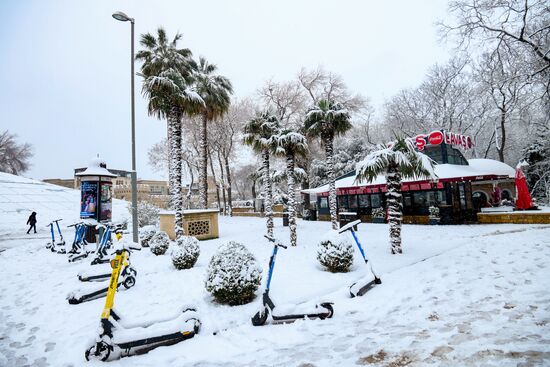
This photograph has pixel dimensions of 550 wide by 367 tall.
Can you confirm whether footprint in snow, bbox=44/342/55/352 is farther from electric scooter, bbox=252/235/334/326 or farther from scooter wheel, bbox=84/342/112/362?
electric scooter, bbox=252/235/334/326

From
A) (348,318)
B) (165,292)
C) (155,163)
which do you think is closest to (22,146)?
(155,163)

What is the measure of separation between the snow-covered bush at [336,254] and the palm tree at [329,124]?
5850 mm

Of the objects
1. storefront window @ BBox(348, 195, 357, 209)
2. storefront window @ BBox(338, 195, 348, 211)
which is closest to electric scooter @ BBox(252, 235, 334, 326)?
storefront window @ BBox(348, 195, 357, 209)

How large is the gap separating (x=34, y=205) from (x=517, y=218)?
43.5m

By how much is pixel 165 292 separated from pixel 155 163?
110 ft

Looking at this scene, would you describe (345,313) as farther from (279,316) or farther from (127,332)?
(127,332)

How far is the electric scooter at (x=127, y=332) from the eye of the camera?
143 inches

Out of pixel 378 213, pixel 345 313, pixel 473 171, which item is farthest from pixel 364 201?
pixel 345 313

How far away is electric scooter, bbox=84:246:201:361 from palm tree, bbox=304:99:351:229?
1021cm

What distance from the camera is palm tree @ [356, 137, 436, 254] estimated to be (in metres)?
8.99

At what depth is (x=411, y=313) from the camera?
4648 mm

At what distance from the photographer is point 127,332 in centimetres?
380

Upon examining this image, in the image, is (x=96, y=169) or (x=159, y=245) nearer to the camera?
(x=159, y=245)

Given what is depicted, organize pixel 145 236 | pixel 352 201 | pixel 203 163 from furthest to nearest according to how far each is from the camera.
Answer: pixel 203 163, pixel 352 201, pixel 145 236
